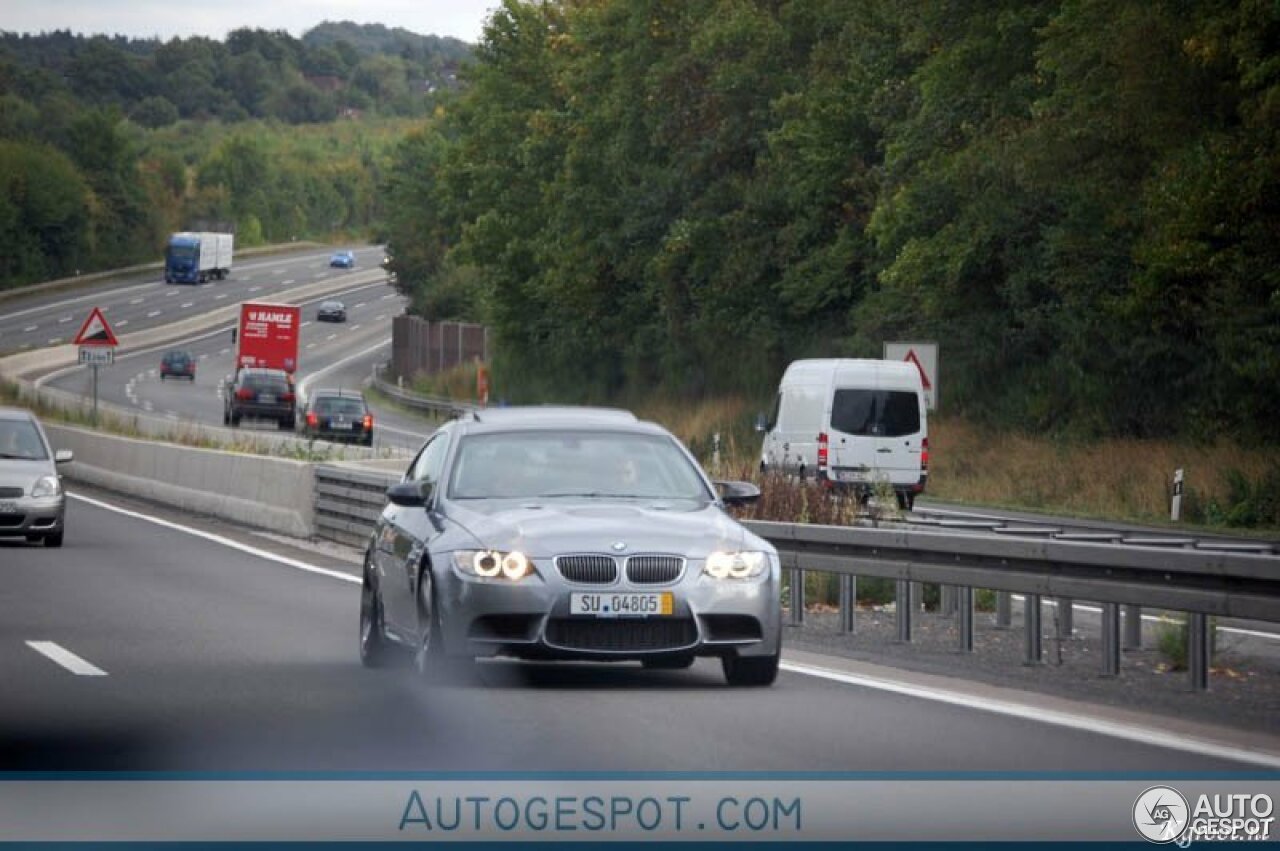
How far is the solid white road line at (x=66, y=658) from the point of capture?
13.9 meters

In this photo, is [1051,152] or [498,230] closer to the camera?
[1051,152]

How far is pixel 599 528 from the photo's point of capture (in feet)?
41.3

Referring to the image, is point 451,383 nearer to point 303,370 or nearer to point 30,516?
point 303,370

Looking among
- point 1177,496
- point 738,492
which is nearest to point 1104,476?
point 1177,496

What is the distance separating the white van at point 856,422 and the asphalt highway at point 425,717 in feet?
60.6

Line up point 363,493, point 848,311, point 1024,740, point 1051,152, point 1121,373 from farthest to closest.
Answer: point 848,311 → point 1121,373 → point 1051,152 → point 363,493 → point 1024,740

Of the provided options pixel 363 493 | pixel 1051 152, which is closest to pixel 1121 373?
pixel 1051 152

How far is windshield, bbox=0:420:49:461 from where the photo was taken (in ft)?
92.0

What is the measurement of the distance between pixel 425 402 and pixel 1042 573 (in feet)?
240

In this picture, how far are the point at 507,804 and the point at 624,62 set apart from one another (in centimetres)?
6067

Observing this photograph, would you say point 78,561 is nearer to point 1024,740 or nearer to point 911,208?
point 1024,740

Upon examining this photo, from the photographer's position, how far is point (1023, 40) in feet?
152

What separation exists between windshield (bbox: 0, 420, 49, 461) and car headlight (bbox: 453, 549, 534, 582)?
16.4 m

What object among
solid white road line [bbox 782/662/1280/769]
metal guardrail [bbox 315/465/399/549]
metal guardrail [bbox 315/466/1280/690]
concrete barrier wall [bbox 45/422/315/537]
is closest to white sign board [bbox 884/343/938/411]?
concrete barrier wall [bbox 45/422/315/537]
